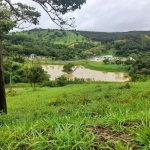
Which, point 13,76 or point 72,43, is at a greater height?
point 72,43

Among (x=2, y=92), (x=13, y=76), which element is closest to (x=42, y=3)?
(x=2, y=92)

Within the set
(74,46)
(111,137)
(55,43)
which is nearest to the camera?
(111,137)

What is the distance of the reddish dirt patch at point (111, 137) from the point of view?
2.13 meters

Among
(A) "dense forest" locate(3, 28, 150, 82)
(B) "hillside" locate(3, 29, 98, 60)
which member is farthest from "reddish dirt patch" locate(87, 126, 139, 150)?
(B) "hillside" locate(3, 29, 98, 60)

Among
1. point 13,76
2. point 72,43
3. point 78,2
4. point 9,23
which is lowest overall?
point 13,76

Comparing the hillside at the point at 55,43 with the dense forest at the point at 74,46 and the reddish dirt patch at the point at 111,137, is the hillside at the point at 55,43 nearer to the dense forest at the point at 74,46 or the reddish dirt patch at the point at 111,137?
the dense forest at the point at 74,46

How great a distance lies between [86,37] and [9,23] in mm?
114106

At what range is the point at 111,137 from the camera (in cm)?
229

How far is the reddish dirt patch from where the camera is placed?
2135mm

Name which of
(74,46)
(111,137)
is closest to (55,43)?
(74,46)

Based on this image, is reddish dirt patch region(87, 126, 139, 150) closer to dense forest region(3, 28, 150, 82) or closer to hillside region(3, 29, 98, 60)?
dense forest region(3, 28, 150, 82)

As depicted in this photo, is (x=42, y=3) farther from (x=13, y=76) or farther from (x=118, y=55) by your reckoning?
(x=118, y=55)

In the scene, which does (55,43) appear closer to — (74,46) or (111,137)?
(74,46)

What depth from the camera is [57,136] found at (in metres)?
2.19
